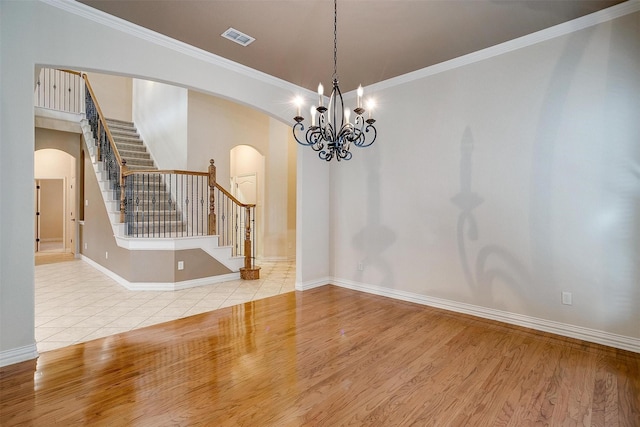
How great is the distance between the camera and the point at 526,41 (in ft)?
11.4

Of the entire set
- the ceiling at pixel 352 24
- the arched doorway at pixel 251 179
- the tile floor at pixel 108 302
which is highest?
the ceiling at pixel 352 24

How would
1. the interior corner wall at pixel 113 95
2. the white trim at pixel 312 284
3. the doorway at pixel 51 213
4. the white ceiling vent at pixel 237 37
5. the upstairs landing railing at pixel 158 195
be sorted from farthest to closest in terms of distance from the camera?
1. the doorway at pixel 51 213
2. the interior corner wall at pixel 113 95
3. the upstairs landing railing at pixel 158 195
4. the white trim at pixel 312 284
5. the white ceiling vent at pixel 237 37

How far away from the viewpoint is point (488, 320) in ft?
12.3

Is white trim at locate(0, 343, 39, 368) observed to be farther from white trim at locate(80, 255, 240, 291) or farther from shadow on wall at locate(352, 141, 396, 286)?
shadow on wall at locate(352, 141, 396, 286)

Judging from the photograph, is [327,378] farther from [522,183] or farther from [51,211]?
[51,211]

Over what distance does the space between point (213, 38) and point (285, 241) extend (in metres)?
5.25

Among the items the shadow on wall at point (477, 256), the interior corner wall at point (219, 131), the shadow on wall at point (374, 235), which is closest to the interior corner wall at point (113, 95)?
the interior corner wall at point (219, 131)

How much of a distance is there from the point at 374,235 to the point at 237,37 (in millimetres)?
3150

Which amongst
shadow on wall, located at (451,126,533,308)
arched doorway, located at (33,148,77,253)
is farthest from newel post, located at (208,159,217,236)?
arched doorway, located at (33,148,77,253)

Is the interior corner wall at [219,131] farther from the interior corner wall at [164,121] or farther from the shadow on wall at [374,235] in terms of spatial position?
the shadow on wall at [374,235]

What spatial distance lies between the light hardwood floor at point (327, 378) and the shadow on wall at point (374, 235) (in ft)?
3.95

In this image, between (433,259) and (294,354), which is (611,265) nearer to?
(433,259)

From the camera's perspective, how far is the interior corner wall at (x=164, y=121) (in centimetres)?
689

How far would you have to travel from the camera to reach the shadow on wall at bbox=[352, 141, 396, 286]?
475cm
